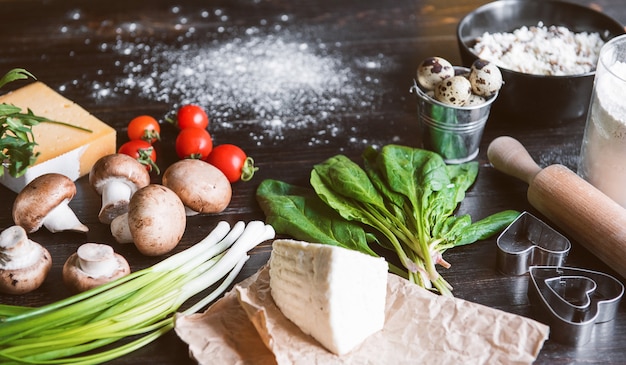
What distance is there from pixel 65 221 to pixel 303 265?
679 millimetres

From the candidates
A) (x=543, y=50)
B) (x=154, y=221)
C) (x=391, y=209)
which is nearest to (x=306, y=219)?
(x=391, y=209)

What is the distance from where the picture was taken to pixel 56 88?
96.9 inches

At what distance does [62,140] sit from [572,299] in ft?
4.51

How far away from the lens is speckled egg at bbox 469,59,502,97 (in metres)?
1.94

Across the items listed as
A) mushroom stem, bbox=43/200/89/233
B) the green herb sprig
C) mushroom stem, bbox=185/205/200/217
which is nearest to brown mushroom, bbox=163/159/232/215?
mushroom stem, bbox=185/205/200/217

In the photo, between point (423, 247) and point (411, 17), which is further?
point (411, 17)

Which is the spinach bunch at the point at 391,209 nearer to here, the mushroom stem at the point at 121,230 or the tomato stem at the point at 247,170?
the tomato stem at the point at 247,170

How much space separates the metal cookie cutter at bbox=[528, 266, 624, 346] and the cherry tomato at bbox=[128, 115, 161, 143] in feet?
3.72

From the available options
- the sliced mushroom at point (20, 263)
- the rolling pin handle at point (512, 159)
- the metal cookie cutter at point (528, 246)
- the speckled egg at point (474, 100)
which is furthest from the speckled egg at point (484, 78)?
the sliced mushroom at point (20, 263)

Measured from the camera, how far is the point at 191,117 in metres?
2.20

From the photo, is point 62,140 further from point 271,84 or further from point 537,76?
point 537,76

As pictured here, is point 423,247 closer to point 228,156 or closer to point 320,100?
point 228,156

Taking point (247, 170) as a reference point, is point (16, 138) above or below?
above

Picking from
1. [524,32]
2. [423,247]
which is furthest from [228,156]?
[524,32]
